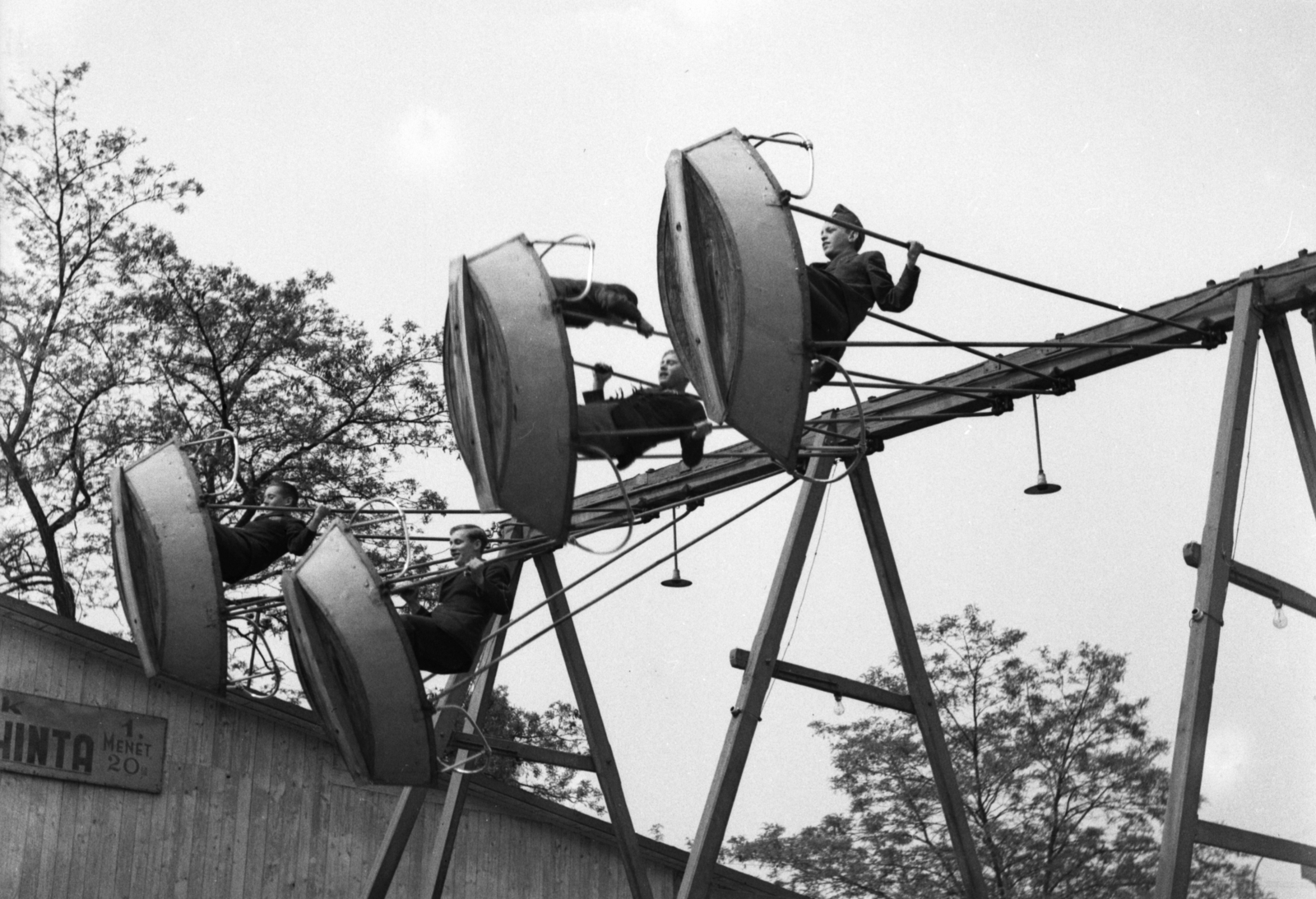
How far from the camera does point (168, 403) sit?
844 inches

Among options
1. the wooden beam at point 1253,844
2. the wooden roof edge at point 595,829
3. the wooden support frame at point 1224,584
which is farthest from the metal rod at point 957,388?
the wooden roof edge at point 595,829

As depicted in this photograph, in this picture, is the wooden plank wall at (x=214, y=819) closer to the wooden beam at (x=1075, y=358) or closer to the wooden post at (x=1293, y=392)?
the wooden beam at (x=1075, y=358)

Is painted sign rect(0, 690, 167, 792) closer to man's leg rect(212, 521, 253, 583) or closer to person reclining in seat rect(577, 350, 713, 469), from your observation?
man's leg rect(212, 521, 253, 583)

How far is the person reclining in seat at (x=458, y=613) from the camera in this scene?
9719 mm

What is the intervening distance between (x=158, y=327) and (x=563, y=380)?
14902 millimetres

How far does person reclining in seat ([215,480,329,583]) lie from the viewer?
1047 centimetres

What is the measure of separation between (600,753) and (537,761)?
578 millimetres

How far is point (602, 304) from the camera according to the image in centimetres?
827

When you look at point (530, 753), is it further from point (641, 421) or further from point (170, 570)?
point (641, 421)

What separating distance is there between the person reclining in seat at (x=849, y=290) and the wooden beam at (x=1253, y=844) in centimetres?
305

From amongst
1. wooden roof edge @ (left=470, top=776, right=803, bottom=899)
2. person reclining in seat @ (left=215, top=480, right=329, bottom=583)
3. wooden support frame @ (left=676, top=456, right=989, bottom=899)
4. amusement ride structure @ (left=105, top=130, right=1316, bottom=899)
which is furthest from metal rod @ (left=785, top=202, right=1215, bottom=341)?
wooden roof edge @ (left=470, top=776, right=803, bottom=899)

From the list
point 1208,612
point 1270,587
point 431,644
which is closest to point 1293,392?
point 1270,587

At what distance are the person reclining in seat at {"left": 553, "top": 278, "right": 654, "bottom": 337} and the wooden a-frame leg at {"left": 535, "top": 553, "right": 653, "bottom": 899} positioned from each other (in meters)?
4.53

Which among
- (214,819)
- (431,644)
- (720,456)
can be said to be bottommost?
(214,819)
